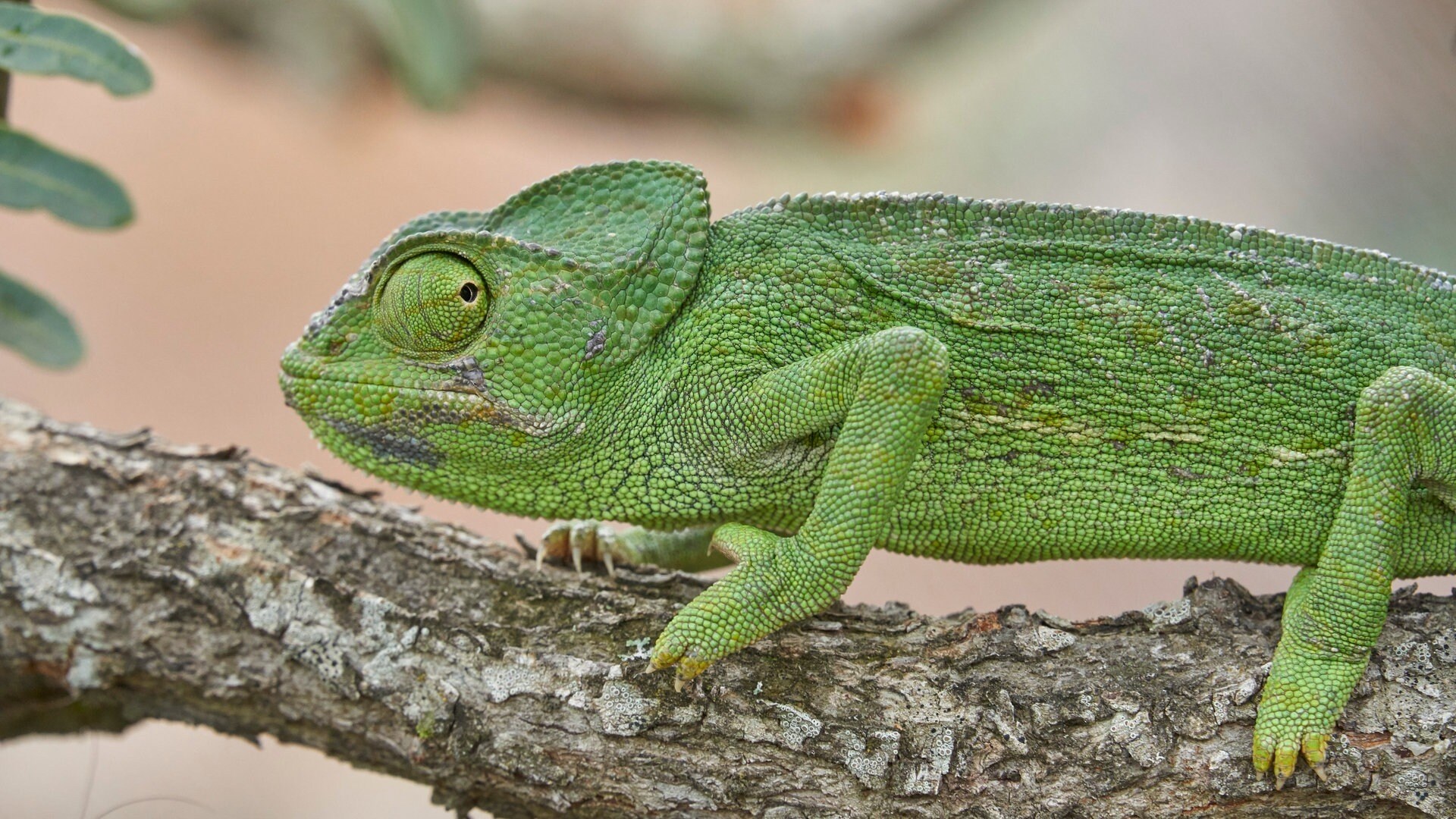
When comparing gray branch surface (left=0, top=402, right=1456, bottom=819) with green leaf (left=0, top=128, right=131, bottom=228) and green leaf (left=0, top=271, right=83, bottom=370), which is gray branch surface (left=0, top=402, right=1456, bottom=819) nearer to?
green leaf (left=0, top=271, right=83, bottom=370)

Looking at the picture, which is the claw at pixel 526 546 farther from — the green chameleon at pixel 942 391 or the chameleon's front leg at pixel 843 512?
the chameleon's front leg at pixel 843 512

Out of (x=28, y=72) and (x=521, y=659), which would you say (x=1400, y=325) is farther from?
(x=28, y=72)

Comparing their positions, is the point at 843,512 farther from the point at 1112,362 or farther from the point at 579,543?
the point at 579,543

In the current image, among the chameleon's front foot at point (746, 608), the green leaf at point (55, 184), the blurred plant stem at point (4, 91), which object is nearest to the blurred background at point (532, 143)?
the blurred plant stem at point (4, 91)

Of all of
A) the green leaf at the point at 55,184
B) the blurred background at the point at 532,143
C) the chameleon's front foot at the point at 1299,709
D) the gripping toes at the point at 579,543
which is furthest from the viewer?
the blurred background at the point at 532,143

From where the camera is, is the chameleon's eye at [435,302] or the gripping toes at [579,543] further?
the gripping toes at [579,543]

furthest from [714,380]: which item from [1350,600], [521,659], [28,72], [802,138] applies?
[802,138]

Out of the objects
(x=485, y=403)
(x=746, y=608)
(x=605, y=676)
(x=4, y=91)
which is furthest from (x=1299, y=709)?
Result: (x=4, y=91)

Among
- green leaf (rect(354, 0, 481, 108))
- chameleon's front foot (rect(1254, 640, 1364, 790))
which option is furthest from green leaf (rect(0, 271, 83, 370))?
chameleon's front foot (rect(1254, 640, 1364, 790))
